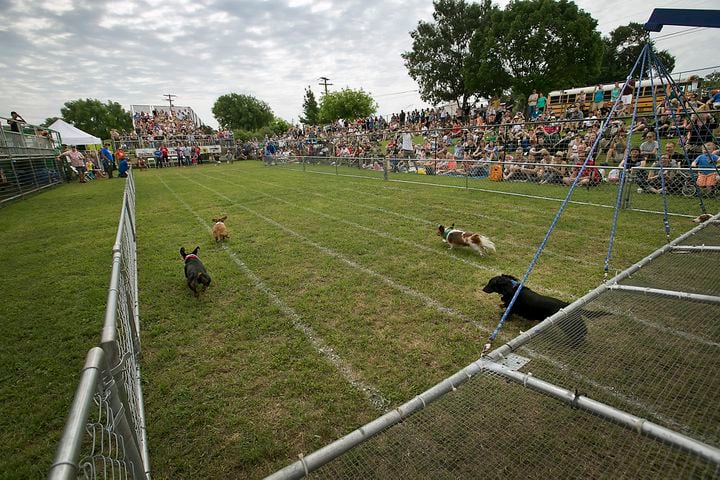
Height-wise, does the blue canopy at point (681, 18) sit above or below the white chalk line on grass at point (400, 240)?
above

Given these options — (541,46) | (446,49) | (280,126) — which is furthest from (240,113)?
Result: (541,46)

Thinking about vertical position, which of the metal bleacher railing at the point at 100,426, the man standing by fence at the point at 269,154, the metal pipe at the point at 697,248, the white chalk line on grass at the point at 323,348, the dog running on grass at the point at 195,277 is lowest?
the white chalk line on grass at the point at 323,348

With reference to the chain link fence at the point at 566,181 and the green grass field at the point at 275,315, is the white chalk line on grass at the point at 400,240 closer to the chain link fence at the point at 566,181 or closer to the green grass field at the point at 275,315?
the green grass field at the point at 275,315

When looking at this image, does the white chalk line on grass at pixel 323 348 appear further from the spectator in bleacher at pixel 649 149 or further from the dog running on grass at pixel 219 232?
the spectator in bleacher at pixel 649 149

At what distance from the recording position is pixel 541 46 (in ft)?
126

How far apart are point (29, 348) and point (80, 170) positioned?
23106mm

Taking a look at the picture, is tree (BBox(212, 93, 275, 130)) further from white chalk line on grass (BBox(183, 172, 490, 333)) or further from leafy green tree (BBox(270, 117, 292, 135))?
white chalk line on grass (BBox(183, 172, 490, 333))

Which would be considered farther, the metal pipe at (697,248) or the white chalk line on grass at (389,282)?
the metal pipe at (697,248)

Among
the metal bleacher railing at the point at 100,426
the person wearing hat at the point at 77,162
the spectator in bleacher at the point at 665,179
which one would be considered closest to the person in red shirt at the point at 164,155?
the person wearing hat at the point at 77,162

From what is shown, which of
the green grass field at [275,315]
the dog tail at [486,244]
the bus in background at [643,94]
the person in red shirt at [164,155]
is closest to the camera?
the green grass field at [275,315]

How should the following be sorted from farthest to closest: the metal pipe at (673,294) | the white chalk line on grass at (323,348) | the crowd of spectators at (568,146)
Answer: the crowd of spectators at (568,146) < the metal pipe at (673,294) < the white chalk line on grass at (323,348)

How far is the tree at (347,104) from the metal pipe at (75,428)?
53.6 metres

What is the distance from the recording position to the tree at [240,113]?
85562 mm

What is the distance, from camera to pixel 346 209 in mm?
10406
